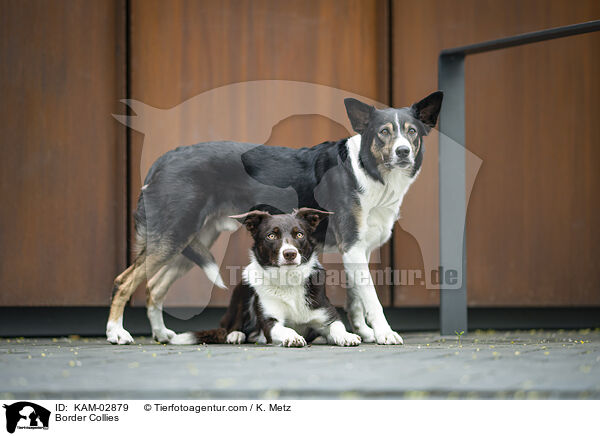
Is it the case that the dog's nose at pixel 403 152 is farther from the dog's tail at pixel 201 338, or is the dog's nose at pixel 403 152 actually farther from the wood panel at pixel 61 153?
the wood panel at pixel 61 153

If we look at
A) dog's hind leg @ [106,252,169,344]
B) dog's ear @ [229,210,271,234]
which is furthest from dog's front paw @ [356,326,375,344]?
dog's hind leg @ [106,252,169,344]

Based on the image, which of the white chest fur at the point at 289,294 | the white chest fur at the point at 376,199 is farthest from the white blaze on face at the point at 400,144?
the white chest fur at the point at 289,294

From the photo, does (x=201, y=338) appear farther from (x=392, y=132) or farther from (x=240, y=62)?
(x=240, y=62)

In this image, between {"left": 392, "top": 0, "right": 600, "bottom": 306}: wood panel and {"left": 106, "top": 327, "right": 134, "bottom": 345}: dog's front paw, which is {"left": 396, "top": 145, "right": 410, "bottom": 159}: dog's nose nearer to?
{"left": 392, "top": 0, "right": 600, "bottom": 306}: wood panel

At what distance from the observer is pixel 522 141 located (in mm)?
5727

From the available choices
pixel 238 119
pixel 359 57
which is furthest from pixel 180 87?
pixel 359 57

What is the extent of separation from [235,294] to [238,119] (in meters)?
1.61

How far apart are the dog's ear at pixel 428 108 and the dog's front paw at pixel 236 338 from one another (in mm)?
1861

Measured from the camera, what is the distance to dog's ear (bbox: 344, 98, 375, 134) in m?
4.46

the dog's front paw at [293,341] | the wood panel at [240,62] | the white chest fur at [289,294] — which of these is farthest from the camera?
the wood panel at [240,62]

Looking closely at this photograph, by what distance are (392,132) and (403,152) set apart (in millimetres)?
187

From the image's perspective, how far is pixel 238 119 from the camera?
5520 mm

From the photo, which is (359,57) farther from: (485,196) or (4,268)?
(4,268)
